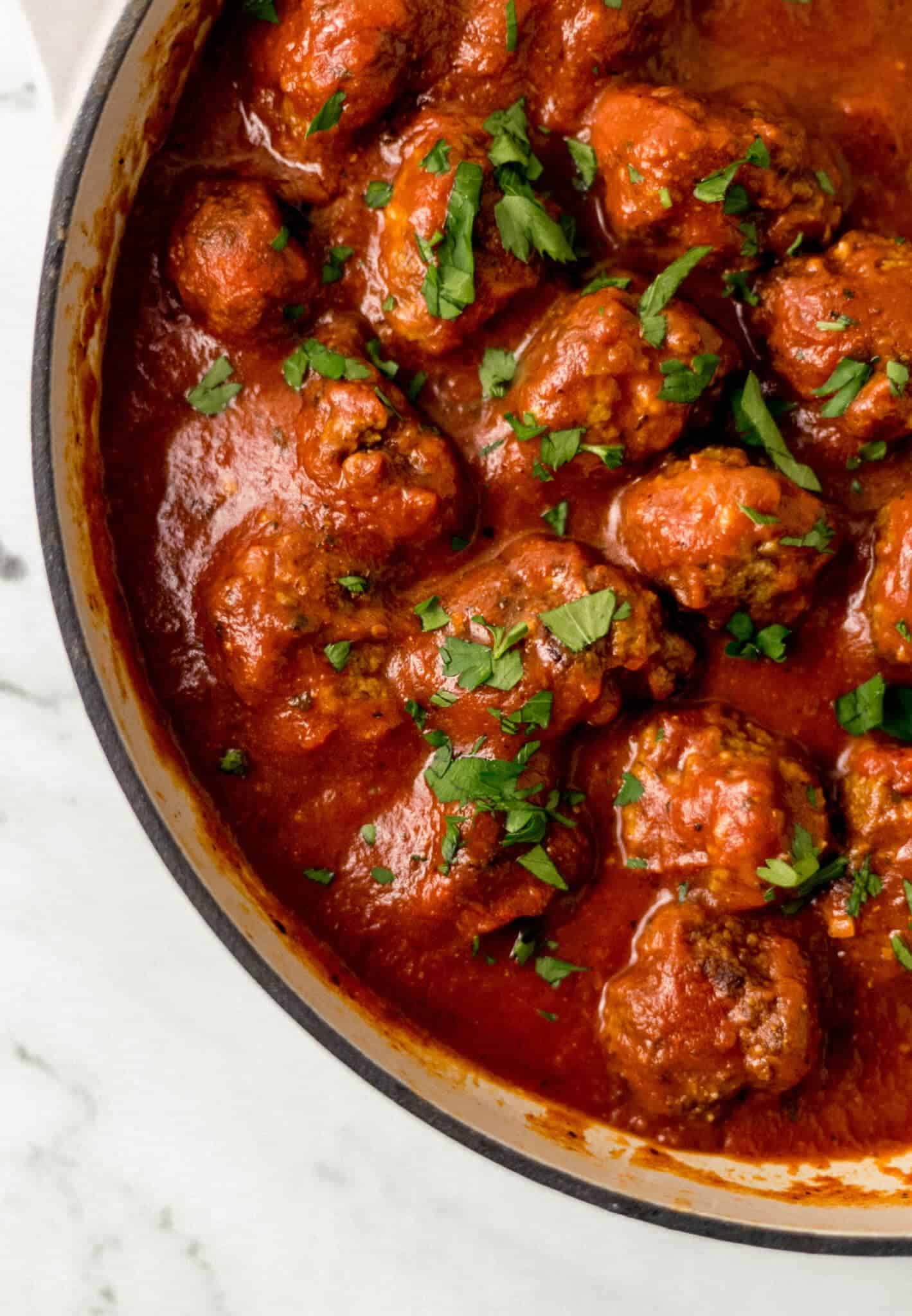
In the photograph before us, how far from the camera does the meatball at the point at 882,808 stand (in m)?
2.98

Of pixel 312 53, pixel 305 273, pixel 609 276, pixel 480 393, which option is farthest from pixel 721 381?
pixel 312 53

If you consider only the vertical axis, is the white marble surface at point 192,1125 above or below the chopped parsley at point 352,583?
below

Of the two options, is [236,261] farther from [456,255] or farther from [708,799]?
[708,799]

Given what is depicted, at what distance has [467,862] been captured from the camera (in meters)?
2.97

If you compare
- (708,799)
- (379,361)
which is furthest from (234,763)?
(708,799)

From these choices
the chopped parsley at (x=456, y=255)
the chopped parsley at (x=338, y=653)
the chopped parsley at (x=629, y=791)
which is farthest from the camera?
the chopped parsley at (x=629, y=791)

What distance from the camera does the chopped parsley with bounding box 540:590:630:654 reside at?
2.88m

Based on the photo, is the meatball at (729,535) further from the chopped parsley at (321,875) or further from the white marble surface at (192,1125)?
the white marble surface at (192,1125)

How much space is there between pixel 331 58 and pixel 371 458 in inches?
36.0

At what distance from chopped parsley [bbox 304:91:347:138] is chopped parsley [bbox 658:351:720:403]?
95 centimetres

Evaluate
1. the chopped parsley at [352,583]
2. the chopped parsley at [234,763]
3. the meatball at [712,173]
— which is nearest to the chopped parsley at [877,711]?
the meatball at [712,173]

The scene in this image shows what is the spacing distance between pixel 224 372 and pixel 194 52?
0.76 meters

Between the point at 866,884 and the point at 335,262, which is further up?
the point at 335,262

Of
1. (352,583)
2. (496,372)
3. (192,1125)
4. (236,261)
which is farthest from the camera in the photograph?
(192,1125)
